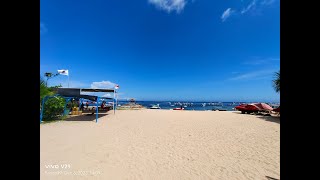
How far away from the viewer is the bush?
15444mm

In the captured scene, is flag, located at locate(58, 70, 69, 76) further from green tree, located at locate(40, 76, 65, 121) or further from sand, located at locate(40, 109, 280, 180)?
sand, located at locate(40, 109, 280, 180)

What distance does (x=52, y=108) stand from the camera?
15781mm

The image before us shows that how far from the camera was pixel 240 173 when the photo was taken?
525 cm

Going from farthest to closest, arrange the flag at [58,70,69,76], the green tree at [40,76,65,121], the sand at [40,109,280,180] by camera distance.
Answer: the flag at [58,70,69,76], the green tree at [40,76,65,121], the sand at [40,109,280,180]

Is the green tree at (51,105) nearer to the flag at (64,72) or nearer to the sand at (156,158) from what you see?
the flag at (64,72)

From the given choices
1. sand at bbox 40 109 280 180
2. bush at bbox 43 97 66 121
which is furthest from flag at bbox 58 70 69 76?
sand at bbox 40 109 280 180

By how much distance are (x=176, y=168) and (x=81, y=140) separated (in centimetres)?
523

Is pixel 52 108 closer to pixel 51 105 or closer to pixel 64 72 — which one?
pixel 51 105

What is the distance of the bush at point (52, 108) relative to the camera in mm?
15444
